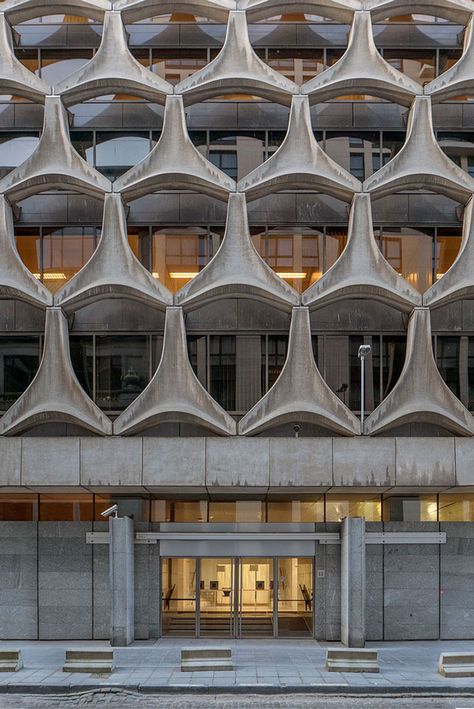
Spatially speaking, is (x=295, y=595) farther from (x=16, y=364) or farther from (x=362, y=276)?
(x=16, y=364)

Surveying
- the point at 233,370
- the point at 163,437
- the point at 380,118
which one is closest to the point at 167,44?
the point at 380,118

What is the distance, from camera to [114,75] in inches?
843

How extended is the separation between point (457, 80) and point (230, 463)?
14.0 metres

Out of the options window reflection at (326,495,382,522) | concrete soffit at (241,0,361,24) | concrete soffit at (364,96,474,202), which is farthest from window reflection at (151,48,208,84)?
window reflection at (326,495,382,522)

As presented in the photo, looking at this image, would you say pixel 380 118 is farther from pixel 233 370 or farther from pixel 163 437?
pixel 163 437

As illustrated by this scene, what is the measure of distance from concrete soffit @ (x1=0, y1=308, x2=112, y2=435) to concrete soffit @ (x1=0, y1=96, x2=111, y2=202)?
406 centimetres

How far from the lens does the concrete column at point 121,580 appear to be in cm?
1948

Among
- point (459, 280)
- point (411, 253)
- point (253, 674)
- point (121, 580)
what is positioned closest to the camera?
point (253, 674)

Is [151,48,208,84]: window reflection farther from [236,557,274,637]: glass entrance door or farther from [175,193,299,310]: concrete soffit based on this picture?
[236,557,274,637]: glass entrance door

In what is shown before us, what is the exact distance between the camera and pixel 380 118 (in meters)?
Result: 22.9

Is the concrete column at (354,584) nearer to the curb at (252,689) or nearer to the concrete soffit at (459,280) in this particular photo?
the curb at (252,689)

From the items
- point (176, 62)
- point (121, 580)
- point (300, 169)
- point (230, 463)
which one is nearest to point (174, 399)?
point (230, 463)

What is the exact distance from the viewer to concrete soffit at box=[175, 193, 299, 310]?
20703 mm

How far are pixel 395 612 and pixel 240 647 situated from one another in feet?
17.3
